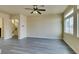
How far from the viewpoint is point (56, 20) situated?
1119 cm

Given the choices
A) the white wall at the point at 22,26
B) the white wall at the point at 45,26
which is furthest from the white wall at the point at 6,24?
the white wall at the point at 45,26

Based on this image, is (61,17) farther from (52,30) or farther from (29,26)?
(29,26)

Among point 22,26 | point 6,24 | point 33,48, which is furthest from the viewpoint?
point 22,26

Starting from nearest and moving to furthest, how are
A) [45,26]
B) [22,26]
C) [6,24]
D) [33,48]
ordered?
[33,48], [6,24], [22,26], [45,26]

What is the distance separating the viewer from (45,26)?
11.6m

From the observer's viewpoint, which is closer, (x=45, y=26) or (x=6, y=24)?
(x=6, y=24)

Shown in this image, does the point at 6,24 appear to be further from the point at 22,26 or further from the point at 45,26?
the point at 45,26

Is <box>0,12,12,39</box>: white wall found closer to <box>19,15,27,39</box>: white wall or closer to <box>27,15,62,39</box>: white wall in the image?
<box>19,15,27,39</box>: white wall

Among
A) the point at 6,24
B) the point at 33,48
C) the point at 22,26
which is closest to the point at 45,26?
the point at 22,26

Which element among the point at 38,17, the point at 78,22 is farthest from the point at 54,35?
the point at 78,22

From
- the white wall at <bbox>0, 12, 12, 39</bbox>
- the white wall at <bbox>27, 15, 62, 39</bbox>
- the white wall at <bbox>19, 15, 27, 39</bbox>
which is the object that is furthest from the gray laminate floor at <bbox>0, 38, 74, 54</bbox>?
the white wall at <bbox>27, 15, 62, 39</bbox>

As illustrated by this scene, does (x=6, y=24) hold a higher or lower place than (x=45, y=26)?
higher

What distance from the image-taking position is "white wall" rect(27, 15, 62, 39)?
36.8 ft

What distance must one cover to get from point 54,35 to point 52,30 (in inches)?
21.7
